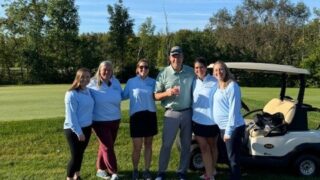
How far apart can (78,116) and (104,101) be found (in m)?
0.44

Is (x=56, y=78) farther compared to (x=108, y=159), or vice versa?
(x=56, y=78)

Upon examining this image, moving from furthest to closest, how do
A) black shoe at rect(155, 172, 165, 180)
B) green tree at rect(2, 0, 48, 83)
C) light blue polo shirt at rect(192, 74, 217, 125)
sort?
green tree at rect(2, 0, 48, 83), black shoe at rect(155, 172, 165, 180), light blue polo shirt at rect(192, 74, 217, 125)

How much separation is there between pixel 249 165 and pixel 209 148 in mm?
845

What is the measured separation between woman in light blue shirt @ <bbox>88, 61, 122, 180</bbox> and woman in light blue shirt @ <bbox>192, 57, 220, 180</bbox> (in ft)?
3.47

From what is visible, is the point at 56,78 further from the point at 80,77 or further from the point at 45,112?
the point at 80,77

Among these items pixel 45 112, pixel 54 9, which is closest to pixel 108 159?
pixel 45 112

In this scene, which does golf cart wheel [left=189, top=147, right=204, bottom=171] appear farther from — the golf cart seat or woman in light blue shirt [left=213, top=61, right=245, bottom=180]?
woman in light blue shirt [left=213, top=61, right=245, bottom=180]

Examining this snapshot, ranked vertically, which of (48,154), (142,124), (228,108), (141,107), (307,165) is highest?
(228,108)

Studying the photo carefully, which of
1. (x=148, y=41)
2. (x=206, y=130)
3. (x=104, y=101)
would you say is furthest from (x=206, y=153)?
(x=148, y=41)

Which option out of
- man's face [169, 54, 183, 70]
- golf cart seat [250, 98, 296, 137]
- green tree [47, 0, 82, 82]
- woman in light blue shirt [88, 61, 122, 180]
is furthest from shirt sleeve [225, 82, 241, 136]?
green tree [47, 0, 82, 82]

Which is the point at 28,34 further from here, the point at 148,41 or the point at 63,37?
the point at 148,41

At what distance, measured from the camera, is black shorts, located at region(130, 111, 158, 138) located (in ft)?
21.1

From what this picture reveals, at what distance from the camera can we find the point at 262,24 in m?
55.4

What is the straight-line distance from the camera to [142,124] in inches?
253
